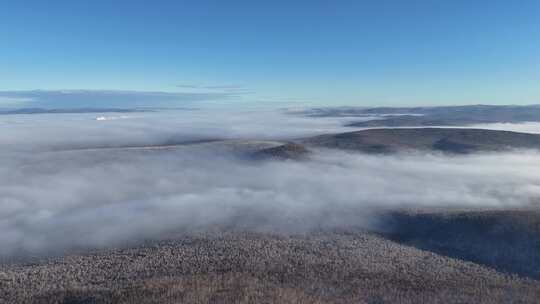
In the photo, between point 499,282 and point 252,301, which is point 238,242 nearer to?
point 252,301

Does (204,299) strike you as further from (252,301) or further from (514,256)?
(514,256)

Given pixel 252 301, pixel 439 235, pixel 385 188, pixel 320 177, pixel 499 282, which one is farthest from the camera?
pixel 320 177

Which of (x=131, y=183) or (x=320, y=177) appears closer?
(x=131, y=183)

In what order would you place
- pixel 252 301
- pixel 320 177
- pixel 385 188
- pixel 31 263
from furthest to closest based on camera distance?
pixel 320 177 → pixel 385 188 → pixel 31 263 → pixel 252 301

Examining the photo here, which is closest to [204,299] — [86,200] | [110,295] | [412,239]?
[110,295]

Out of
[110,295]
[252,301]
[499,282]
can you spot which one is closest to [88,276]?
[110,295]

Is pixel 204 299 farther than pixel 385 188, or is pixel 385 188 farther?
pixel 385 188
